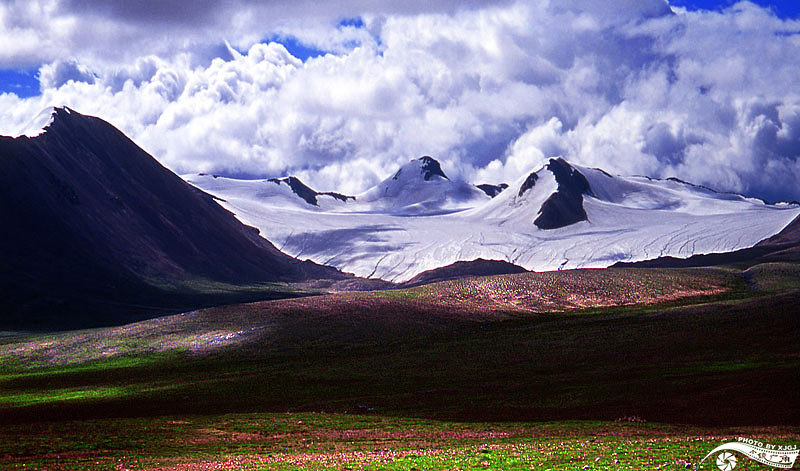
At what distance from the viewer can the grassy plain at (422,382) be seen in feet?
Result: 112

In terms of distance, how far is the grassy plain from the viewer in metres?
34.1

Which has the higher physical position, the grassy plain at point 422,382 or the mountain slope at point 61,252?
the mountain slope at point 61,252

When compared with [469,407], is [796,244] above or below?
above

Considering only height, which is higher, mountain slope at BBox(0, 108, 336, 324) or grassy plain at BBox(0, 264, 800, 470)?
mountain slope at BBox(0, 108, 336, 324)

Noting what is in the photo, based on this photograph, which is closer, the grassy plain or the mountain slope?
the grassy plain

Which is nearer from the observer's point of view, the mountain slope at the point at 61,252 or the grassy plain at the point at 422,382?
the grassy plain at the point at 422,382

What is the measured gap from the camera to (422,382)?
60812 millimetres

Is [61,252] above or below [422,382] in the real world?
above

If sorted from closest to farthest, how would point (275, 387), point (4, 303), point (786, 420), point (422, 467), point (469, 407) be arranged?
point (422, 467) < point (786, 420) < point (469, 407) < point (275, 387) < point (4, 303)

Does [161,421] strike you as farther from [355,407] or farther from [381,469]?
[381,469]

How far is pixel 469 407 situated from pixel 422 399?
470 cm

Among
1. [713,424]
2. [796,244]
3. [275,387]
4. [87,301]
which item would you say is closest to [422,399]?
[275,387]

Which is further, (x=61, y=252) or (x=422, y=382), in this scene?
(x=61, y=252)

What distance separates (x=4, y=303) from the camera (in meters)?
146
